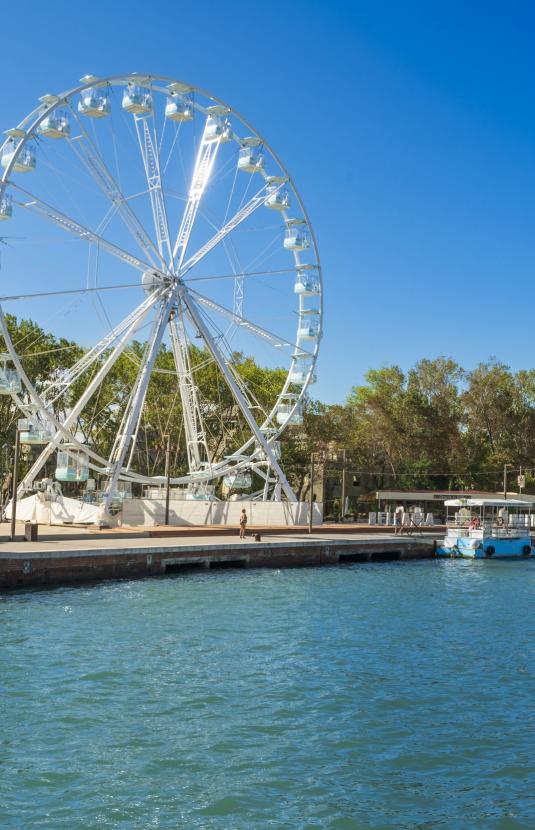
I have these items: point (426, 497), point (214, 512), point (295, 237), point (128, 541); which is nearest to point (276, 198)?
point (295, 237)

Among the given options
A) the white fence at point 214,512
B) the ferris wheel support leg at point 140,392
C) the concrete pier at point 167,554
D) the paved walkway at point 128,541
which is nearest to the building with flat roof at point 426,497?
the white fence at point 214,512

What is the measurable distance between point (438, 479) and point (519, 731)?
71281mm

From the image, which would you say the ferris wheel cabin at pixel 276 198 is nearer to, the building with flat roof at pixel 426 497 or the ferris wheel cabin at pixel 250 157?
the ferris wheel cabin at pixel 250 157

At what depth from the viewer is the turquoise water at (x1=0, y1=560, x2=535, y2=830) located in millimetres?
12664

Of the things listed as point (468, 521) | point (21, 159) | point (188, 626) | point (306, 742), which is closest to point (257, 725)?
point (306, 742)

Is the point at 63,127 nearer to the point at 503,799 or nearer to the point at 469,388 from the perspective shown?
the point at 503,799

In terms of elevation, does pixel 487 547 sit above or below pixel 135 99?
below

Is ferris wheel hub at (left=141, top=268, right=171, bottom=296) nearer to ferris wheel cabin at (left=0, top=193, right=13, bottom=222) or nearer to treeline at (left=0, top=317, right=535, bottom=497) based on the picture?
ferris wheel cabin at (left=0, top=193, right=13, bottom=222)

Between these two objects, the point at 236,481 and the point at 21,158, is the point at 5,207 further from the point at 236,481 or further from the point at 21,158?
the point at 236,481

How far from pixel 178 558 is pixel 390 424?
4625 cm

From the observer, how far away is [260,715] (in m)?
16.8

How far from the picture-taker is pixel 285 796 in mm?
12992

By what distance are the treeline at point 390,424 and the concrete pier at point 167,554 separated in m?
26.6

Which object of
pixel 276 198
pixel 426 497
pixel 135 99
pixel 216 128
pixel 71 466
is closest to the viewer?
pixel 135 99
